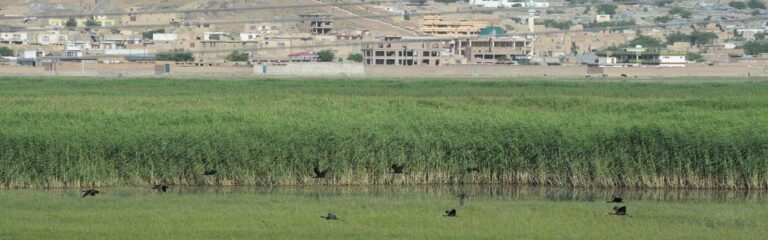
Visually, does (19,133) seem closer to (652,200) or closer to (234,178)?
(234,178)

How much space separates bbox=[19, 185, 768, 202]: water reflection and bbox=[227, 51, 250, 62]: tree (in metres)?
114

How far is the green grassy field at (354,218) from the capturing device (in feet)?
68.4

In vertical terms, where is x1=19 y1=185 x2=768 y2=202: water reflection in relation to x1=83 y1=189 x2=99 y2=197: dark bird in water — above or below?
below

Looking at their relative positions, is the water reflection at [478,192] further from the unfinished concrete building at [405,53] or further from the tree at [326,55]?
the tree at [326,55]

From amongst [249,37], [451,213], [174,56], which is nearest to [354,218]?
[451,213]

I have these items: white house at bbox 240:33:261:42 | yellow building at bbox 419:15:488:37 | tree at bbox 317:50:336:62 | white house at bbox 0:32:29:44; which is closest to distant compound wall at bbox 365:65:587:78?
tree at bbox 317:50:336:62

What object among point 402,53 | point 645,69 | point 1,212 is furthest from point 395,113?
point 402,53

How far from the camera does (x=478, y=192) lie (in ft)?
90.4

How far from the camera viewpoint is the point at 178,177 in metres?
28.0

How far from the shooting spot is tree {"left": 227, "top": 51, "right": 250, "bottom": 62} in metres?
143

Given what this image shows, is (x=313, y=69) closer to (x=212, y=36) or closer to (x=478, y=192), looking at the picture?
(x=212, y=36)

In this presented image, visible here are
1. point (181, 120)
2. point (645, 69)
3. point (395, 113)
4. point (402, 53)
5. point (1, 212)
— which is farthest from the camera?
point (402, 53)

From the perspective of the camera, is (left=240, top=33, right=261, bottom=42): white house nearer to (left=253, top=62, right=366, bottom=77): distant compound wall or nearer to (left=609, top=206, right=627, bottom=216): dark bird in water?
(left=253, top=62, right=366, bottom=77): distant compound wall

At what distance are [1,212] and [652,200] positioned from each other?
10.3 m
